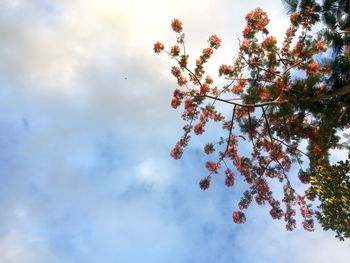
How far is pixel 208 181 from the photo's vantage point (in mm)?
13289

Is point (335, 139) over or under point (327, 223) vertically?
over

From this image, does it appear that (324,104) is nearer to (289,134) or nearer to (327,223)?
(289,134)

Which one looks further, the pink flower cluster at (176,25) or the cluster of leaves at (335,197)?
the pink flower cluster at (176,25)

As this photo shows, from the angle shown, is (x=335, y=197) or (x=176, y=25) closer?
(x=335, y=197)

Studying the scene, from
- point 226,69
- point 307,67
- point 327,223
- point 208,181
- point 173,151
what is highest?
point 226,69

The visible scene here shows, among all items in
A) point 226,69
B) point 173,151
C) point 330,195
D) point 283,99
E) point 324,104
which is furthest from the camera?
point 173,151

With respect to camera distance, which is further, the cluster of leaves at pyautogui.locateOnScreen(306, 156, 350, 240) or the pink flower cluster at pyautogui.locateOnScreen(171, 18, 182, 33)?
the pink flower cluster at pyautogui.locateOnScreen(171, 18, 182, 33)

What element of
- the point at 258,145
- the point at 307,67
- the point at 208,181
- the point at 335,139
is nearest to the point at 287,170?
the point at 258,145

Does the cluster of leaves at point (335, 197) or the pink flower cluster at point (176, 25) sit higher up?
the pink flower cluster at point (176, 25)

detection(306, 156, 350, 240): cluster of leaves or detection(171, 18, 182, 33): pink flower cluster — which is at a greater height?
detection(171, 18, 182, 33): pink flower cluster

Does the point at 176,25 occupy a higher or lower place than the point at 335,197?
higher

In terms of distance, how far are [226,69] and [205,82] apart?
97 centimetres

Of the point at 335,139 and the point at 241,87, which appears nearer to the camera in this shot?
the point at 335,139

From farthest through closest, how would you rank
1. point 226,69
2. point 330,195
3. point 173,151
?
point 173,151 → point 226,69 → point 330,195
